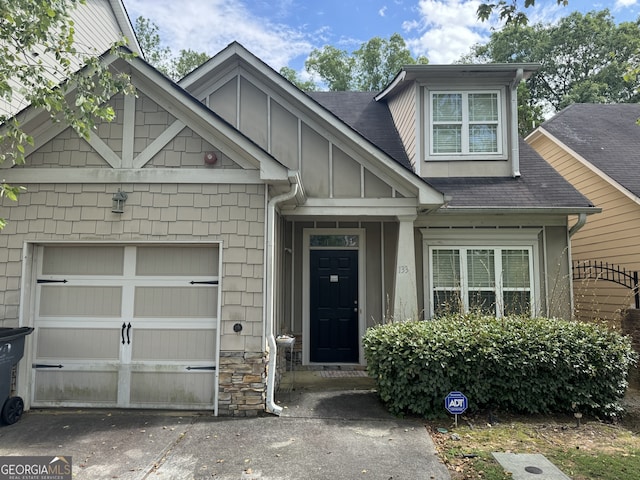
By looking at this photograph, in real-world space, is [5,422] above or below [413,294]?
below

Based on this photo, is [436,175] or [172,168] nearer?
[172,168]

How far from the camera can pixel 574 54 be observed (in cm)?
2295

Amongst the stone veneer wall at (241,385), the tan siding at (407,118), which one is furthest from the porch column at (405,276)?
the stone veneer wall at (241,385)

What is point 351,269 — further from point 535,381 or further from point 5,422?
point 5,422

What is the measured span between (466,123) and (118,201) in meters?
6.63

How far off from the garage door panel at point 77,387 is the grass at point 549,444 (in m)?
4.10

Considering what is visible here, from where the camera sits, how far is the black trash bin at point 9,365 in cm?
468

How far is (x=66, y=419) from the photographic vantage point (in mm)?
4906

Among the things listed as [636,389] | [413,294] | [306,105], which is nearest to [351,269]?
[413,294]

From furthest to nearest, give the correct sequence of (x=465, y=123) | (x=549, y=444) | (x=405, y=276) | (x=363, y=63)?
(x=363, y=63) < (x=465, y=123) < (x=405, y=276) < (x=549, y=444)

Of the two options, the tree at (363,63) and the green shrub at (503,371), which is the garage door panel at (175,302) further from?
the tree at (363,63)

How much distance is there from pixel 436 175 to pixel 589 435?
507 centimetres

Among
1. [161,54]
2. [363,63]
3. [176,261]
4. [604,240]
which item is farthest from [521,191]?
[161,54]

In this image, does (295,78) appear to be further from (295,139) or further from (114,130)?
(114,130)
